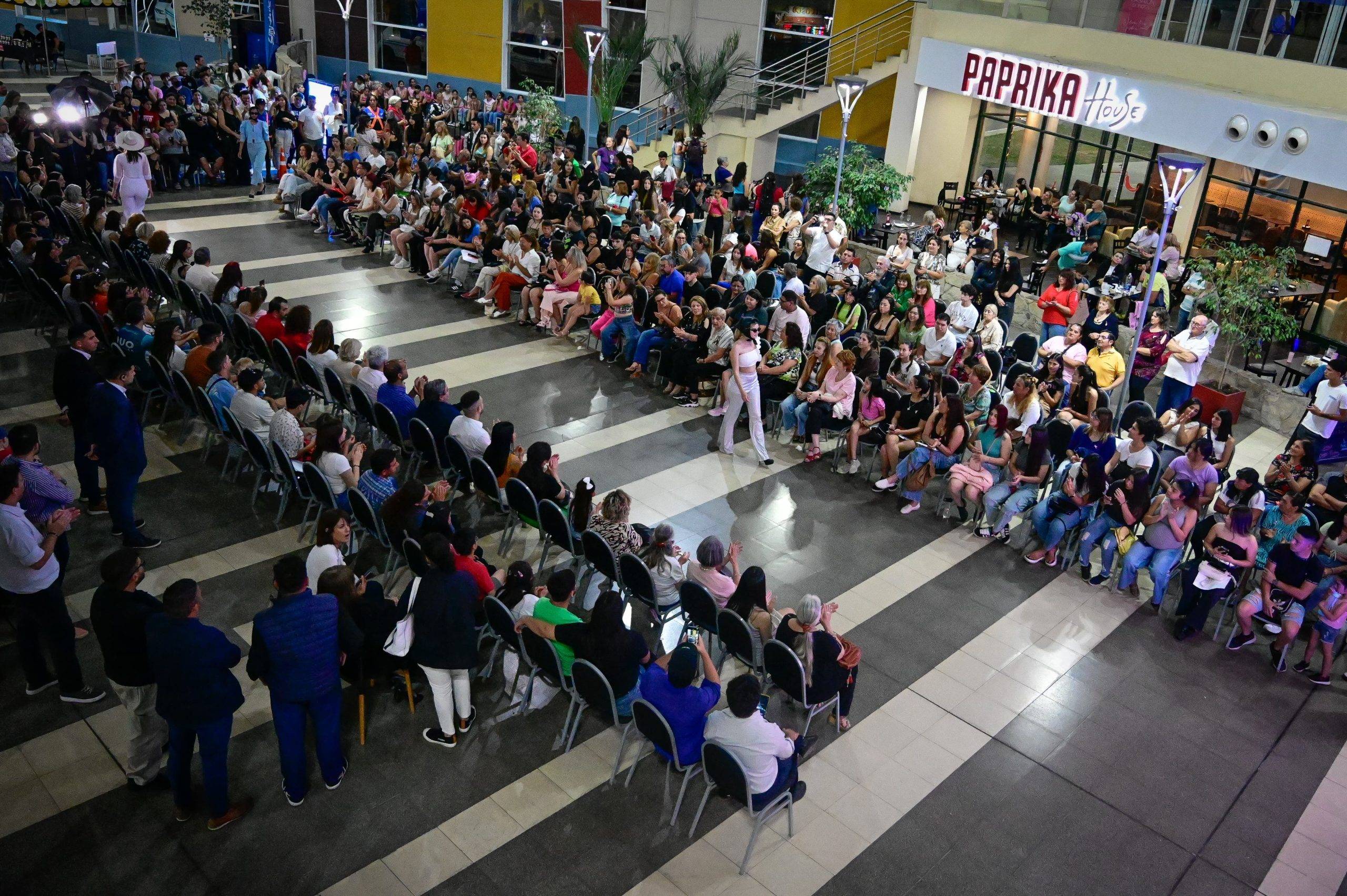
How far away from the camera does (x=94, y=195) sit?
13.4m

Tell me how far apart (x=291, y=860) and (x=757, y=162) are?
18950 mm

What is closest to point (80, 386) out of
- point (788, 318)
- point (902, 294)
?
point (788, 318)

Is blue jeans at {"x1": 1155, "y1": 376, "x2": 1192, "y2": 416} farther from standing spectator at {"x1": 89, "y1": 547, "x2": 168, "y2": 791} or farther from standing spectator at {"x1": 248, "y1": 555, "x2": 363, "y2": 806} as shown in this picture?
standing spectator at {"x1": 89, "y1": 547, "x2": 168, "y2": 791}

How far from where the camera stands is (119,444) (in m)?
7.35

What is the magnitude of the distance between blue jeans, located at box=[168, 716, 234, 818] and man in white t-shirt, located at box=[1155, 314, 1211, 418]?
31.0 ft

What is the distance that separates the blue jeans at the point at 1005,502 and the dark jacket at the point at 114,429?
6.83 metres

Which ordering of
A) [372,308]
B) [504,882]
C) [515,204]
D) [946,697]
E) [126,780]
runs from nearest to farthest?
[504,882], [126,780], [946,697], [372,308], [515,204]

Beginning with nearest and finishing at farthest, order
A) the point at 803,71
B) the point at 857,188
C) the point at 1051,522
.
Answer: the point at 1051,522
the point at 857,188
the point at 803,71

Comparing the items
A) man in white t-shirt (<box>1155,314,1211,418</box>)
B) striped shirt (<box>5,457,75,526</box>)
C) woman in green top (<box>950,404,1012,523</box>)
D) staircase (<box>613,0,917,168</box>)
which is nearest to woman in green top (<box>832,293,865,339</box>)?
woman in green top (<box>950,404,1012,523</box>)

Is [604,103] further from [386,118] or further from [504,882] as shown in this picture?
[504,882]

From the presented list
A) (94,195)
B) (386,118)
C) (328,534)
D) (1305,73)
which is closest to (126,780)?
(328,534)

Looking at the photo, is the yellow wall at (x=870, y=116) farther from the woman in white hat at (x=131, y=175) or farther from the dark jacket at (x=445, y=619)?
the dark jacket at (x=445, y=619)

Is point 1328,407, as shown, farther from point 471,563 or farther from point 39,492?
point 39,492

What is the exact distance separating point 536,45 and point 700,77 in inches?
278
